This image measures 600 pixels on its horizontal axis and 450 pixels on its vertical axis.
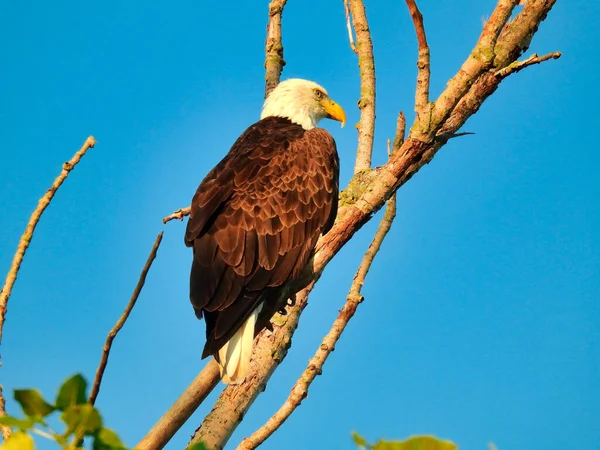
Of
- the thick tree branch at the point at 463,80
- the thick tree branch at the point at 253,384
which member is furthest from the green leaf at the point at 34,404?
the thick tree branch at the point at 463,80

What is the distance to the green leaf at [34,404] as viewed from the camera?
140 centimetres

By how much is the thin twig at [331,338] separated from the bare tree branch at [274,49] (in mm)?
2802

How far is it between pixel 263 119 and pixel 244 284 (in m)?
2.44

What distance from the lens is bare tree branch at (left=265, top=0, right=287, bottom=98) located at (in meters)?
8.37

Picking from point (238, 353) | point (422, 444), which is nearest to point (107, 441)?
point (422, 444)

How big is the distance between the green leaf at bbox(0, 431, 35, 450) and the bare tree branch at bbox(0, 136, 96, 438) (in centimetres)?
284

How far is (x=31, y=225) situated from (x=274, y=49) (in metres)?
4.82

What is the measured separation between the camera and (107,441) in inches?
52.9

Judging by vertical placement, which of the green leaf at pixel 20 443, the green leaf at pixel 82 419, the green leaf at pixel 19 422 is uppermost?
the green leaf at pixel 82 419

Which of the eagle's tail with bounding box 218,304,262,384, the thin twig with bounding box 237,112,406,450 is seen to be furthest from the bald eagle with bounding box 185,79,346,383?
the thin twig with bounding box 237,112,406,450

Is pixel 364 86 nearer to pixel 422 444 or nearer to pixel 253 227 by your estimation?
pixel 253 227

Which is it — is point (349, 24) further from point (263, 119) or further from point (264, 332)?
point (264, 332)

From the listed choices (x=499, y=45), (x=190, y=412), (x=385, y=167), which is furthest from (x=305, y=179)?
(x=190, y=412)

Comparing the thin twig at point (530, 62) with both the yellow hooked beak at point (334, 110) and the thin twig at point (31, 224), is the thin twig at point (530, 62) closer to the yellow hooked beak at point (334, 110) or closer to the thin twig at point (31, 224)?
the thin twig at point (31, 224)
